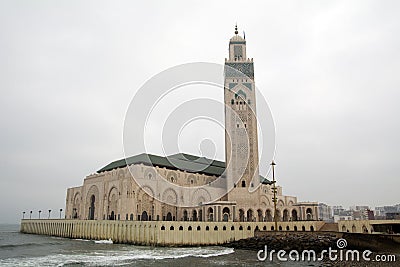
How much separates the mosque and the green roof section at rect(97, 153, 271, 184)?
0.69ft

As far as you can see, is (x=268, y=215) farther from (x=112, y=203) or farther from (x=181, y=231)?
(x=112, y=203)

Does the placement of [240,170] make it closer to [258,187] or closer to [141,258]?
[258,187]

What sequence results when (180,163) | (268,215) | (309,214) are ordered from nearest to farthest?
(309,214)
(268,215)
(180,163)

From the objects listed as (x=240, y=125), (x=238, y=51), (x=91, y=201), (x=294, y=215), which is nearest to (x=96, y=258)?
(x=91, y=201)

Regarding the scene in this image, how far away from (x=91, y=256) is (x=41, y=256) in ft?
17.2

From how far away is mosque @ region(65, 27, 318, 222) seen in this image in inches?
2099

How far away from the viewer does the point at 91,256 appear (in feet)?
107

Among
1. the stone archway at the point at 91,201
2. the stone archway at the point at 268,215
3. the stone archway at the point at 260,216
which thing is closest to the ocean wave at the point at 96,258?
the stone archway at the point at 260,216

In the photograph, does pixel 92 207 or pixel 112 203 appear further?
pixel 92 207

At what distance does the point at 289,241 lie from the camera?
36.7m

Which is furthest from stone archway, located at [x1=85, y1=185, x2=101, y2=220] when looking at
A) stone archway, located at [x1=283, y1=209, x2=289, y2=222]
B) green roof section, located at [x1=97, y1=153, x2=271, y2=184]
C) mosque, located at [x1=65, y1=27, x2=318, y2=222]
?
stone archway, located at [x1=283, y1=209, x2=289, y2=222]

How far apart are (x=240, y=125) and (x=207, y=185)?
41.2 feet

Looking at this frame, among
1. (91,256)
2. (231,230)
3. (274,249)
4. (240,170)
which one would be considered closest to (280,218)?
(240,170)

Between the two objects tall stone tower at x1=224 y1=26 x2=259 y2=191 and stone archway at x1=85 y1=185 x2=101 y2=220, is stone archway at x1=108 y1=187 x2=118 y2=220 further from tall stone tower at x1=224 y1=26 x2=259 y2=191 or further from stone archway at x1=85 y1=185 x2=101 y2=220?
tall stone tower at x1=224 y1=26 x2=259 y2=191
